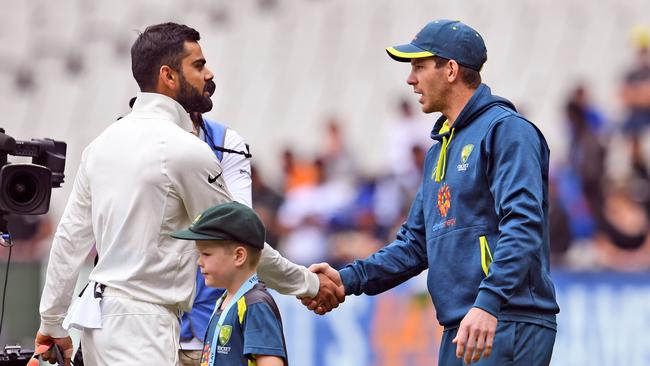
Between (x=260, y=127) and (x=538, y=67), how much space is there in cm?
373

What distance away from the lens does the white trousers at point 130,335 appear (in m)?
5.23

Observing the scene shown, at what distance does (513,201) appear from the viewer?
5.13 meters

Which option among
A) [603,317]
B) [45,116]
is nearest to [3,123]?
[45,116]

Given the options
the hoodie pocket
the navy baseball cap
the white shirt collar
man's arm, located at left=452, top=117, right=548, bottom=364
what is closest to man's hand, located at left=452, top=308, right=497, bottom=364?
man's arm, located at left=452, top=117, right=548, bottom=364

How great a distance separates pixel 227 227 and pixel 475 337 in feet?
3.27

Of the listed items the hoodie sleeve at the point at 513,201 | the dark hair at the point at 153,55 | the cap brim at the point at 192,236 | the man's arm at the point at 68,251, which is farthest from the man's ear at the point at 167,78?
the hoodie sleeve at the point at 513,201

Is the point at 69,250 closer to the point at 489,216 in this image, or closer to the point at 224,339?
the point at 224,339

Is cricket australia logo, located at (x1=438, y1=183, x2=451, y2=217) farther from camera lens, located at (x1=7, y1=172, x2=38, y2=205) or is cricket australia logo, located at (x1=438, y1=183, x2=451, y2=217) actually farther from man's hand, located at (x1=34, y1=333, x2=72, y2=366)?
camera lens, located at (x1=7, y1=172, x2=38, y2=205)

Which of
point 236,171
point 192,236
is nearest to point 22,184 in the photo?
point 236,171

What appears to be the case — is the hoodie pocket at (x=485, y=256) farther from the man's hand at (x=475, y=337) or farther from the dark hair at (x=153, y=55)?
the dark hair at (x=153, y=55)

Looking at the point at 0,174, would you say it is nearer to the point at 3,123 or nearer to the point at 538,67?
the point at 538,67

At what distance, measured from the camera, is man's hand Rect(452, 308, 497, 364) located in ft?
16.2

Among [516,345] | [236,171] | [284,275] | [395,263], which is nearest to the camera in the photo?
[516,345]

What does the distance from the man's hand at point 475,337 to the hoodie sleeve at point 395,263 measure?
108 centimetres
